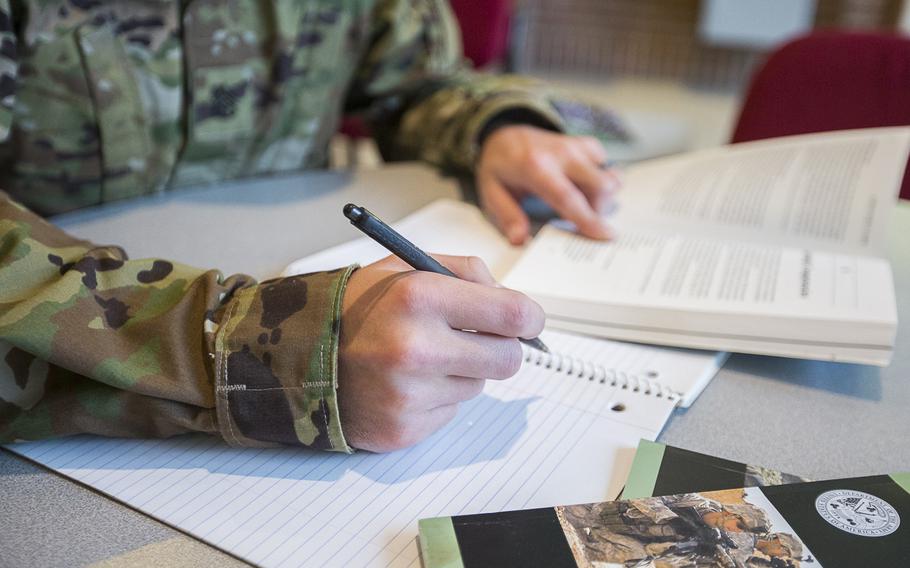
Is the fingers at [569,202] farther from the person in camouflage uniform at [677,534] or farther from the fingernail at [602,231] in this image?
the person in camouflage uniform at [677,534]

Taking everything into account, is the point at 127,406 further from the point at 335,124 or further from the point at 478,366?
the point at 335,124

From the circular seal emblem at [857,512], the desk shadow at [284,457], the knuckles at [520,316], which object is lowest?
the desk shadow at [284,457]

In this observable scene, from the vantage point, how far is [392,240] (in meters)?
0.44

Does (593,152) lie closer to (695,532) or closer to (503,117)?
(503,117)

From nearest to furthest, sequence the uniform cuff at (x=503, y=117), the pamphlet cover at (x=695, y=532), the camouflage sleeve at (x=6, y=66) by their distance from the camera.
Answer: the pamphlet cover at (x=695, y=532), the camouflage sleeve at (x=6, y=66), the uniform cuff at (x=503, y=117)

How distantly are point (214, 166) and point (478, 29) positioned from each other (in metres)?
1.20

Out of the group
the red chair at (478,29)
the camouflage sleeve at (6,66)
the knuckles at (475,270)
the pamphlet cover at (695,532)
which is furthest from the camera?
the red chair at (478,29)

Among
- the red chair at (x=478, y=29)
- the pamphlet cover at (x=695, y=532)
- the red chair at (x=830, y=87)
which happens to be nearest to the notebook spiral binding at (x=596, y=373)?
the pamphlet cover at (x=695, y=532)

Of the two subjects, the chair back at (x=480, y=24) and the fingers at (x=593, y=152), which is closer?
the fingers at (x=593, y=152)

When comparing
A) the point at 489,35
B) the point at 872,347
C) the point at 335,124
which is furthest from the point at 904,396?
the point at 489,35

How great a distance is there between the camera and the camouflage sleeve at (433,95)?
2.99 ft

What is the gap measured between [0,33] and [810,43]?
3.30 ft

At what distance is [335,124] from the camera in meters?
0.98

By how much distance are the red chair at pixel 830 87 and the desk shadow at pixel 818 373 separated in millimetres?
585
